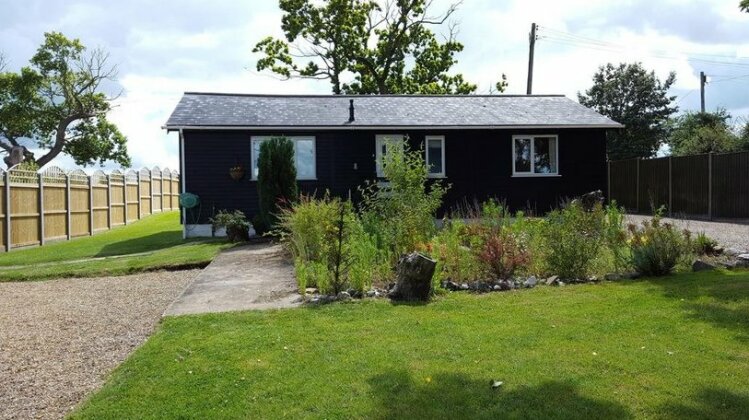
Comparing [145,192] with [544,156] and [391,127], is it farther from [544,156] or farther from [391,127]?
[544,156]

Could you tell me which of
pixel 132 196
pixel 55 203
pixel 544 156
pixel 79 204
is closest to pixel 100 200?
pixel 79 204

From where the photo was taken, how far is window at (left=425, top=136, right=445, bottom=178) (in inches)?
676

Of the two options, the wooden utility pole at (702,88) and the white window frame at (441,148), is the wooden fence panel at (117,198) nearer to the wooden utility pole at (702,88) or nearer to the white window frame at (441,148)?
the white window frame at (441,148)

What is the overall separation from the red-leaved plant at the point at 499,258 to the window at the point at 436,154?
9715mm

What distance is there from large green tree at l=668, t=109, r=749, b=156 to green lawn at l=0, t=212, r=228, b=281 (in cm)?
2369

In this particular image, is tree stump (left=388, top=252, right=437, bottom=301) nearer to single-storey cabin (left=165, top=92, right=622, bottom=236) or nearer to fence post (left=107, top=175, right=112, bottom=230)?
single-storey cabin (left=165, top=92, right=622, bottom=236)

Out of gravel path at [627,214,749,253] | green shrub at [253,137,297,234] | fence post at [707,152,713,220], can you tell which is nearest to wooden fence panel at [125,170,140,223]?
green shrub at [253,137,297,234]

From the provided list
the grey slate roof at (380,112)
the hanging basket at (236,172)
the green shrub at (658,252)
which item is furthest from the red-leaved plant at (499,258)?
the hanging basket at (236,172)

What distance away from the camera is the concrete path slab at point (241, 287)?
6.50 meters

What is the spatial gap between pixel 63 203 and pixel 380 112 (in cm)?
999

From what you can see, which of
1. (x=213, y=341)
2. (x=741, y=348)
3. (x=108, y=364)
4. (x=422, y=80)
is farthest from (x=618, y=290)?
(x=422, y=80)

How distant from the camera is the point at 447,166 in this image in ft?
56.4

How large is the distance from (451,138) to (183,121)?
24.8 feet

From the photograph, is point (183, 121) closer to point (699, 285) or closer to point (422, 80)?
point (699, 285)
